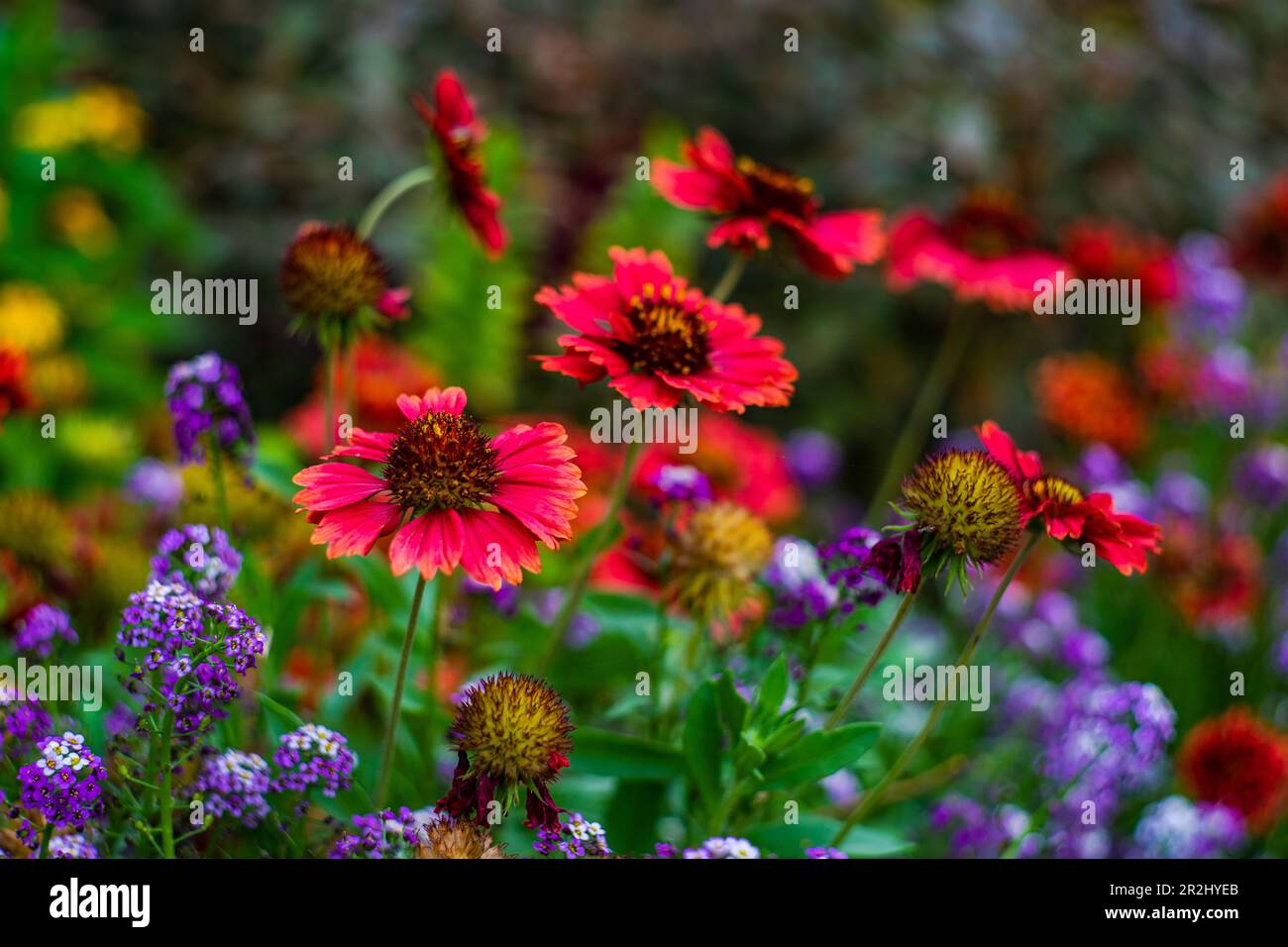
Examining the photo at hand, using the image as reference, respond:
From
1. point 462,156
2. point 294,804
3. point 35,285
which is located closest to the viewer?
point 294,804

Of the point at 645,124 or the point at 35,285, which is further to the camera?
the point at 645,124

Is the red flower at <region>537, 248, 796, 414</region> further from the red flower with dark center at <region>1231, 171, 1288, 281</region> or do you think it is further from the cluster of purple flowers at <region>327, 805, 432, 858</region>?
the red flower with dark center at <region>1231, 171, 1288, 281</region>

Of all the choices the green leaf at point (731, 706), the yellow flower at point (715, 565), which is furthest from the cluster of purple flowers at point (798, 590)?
the green leaf at point (731, 706)

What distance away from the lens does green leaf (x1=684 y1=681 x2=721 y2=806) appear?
1.12 metres

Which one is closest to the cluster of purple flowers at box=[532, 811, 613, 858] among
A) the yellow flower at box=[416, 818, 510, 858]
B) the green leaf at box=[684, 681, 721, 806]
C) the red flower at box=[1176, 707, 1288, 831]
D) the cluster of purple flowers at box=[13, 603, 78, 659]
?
the yellow flower at box=[416, 818, 510, 858]

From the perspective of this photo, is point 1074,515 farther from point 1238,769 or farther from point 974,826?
point 1238,769

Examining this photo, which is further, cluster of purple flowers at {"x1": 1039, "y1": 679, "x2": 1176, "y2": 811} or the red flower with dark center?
the red flower with dark center

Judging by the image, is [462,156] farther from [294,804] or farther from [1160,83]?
[1160,83]

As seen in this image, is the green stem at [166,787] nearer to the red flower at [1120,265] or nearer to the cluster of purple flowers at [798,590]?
the cluster of purple flowers at [798,590]

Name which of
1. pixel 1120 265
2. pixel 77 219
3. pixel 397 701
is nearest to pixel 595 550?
pixel 397 701

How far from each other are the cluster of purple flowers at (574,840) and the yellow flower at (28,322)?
73.3 inches

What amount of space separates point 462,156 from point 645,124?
97.2 inches

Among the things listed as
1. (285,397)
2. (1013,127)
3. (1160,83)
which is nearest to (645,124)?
(1013,127)

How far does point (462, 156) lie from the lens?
4.25ft
